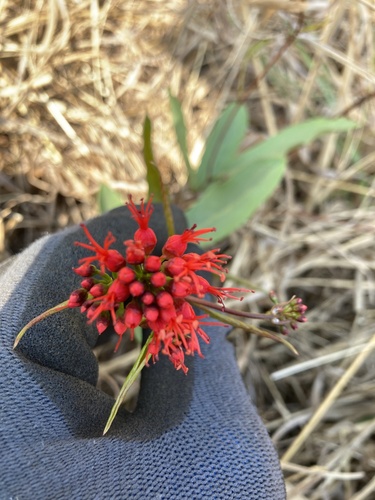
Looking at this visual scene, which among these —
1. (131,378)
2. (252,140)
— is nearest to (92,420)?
(131,378)

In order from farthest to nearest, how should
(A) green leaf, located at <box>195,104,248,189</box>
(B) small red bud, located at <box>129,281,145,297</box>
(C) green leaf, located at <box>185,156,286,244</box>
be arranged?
(A) green leaf, located at <box>195,104,248,189</box> → (C) green leaf, located at <box>185,156,286,244</box> → (B) small red bud, located at <box>129,281,145,297</box>

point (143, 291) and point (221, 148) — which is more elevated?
point (221, 148)

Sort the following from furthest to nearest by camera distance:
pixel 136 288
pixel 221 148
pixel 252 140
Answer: pixel 252 140 < pixel 221 148 < pixel 136 288

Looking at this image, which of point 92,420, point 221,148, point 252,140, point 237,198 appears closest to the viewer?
point 92,420

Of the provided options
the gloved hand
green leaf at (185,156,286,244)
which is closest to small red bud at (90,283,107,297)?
the gloved hand

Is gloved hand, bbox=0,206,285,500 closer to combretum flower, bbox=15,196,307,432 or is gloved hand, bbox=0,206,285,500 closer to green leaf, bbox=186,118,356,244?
combretum flower, bbox=15,196,307,432

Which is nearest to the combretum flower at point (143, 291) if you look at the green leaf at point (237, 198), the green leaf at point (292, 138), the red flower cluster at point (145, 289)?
the red flower cluster at point (145, 289)

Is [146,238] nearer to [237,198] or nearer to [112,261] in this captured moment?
[112,261]
